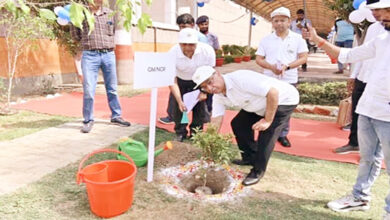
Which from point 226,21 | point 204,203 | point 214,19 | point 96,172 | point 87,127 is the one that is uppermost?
point 226,21

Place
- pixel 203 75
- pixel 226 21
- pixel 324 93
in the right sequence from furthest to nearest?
pixel 226 21
pixel 324 93
pixel 203 75

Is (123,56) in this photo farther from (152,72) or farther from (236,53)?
(236,53)

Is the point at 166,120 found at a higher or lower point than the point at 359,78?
lower

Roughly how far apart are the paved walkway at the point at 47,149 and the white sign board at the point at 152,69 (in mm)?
1356

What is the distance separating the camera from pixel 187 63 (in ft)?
11.6

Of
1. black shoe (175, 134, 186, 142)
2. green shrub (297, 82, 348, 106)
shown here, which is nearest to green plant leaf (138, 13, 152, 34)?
black shoe (175, 134, 186, 142)

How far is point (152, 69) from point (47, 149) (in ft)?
6.03

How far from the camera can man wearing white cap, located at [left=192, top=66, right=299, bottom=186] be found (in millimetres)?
2559

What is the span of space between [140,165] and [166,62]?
1164 mm

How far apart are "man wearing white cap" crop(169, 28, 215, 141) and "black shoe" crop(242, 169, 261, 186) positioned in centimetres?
102

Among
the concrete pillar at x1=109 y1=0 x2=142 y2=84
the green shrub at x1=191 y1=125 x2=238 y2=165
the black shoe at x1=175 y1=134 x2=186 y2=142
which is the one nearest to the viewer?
the green shrub at x1=191 y1=125 x2=238 y2=165

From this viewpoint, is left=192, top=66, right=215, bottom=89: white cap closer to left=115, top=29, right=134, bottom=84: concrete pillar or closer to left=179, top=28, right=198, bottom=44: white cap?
left=179, top=28, right=198, bottom=44: white cap

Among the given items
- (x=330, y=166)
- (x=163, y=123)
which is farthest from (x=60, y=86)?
(x=330, y=166)

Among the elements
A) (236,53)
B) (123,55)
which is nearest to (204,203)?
(123,55)
